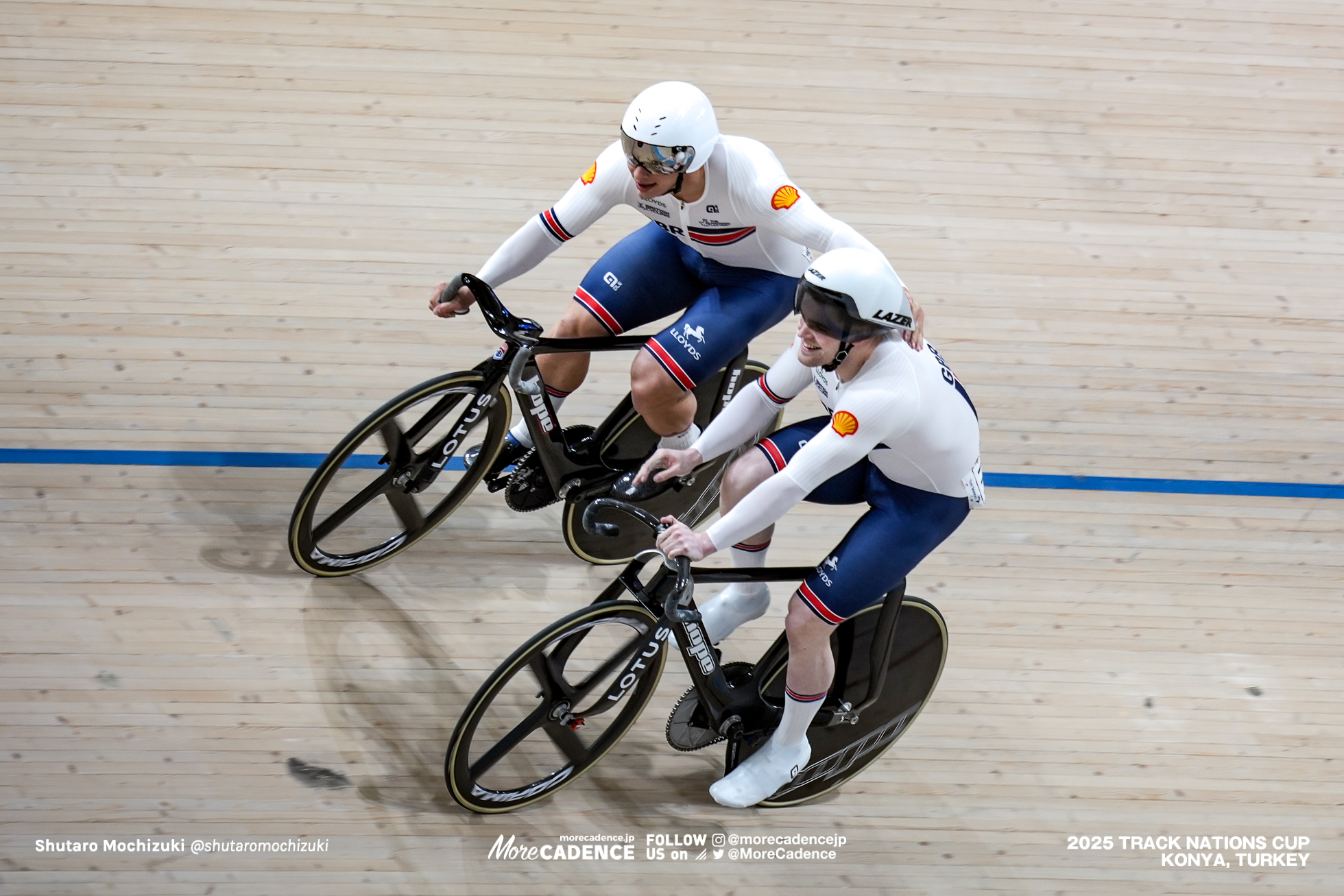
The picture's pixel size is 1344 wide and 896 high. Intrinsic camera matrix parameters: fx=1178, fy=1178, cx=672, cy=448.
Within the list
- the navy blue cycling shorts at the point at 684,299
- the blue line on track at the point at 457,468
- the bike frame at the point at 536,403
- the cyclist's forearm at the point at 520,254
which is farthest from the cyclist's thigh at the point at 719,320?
the blue line on track at the point at 457,468

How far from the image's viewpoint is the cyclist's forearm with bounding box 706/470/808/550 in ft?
8.57

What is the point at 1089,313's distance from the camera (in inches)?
187

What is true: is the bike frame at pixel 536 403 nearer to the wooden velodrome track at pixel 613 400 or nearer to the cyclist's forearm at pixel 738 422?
the wooden velodrome track at pixel 613 400

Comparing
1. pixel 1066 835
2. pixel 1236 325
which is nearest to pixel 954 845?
pixel 1066 835

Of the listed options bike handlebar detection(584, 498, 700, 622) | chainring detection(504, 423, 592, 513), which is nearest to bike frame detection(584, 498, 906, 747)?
bike handlebar detection(584, 498, 700, 622)

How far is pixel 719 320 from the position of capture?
11.0 feet

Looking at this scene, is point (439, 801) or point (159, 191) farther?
point (159, 191)

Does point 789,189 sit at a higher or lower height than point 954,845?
higher

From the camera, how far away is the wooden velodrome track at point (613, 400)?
3.20m

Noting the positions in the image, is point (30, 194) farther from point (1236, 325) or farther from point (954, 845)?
point (1236, 325)

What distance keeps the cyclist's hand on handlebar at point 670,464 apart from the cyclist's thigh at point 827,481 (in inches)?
6.6

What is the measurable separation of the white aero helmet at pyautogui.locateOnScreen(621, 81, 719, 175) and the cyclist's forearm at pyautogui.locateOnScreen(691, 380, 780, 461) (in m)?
0.60

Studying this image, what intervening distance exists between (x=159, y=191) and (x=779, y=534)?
9.11 feet

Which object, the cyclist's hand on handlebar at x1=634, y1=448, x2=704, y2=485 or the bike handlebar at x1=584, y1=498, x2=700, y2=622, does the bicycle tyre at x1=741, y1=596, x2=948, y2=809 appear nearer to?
the bike handlebar at x1=584, y1=498, x2=700, y2=622
